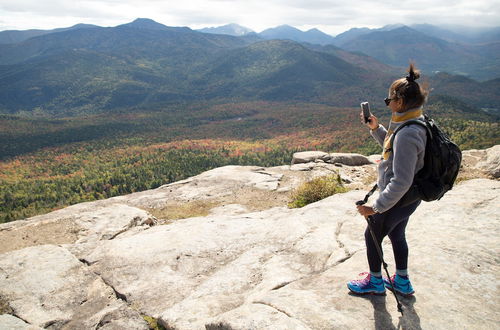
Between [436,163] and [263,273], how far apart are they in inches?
165

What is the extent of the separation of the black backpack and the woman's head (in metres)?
0.26

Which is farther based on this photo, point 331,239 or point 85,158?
point 85,158

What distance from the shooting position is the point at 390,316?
14.6 ft

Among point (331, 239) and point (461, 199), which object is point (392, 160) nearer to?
point (331, 239)

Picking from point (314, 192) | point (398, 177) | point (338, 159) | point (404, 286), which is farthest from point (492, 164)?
point (398, 177)

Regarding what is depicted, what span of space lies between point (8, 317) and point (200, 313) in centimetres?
459

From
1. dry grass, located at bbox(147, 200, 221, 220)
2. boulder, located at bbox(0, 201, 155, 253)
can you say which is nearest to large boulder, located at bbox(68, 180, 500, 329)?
boulder, located at bbox(0, 201, 155, 253)

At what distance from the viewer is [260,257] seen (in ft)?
25.2

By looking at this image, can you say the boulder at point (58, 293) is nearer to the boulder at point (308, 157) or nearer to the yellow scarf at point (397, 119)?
the yellow scarf at point (397, 119)

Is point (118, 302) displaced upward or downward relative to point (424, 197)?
downward

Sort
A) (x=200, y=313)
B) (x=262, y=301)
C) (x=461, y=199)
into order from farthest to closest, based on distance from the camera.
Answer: (x=461, y=199) → (x=200, y=313) → (x=262, y=301)

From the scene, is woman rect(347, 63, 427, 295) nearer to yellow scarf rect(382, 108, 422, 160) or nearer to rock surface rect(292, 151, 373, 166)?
yellow scarf rect(382, 108, 422, 160)

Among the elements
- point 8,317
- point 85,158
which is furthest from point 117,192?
point 8,317

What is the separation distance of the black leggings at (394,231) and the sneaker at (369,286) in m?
0.13
